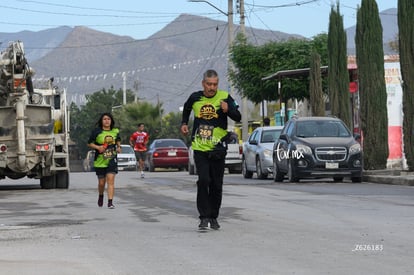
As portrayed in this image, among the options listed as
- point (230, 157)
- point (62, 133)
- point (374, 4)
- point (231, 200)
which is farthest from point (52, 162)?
point (230, 157)

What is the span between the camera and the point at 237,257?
10.2 meters

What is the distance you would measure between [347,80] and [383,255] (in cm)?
2779

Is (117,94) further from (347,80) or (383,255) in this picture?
(383,255)

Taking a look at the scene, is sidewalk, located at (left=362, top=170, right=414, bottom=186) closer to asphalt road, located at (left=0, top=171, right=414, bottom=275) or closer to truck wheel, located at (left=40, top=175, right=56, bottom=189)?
asphalt road, located at (left=0, top=171, right=414, bottom=275)

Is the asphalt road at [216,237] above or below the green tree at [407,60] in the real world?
below

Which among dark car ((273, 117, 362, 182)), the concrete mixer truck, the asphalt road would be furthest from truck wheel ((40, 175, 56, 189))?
the asphalt road

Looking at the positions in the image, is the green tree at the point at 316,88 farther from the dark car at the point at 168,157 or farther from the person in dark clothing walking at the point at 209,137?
the person in dark clothing walking at the point at 209,137

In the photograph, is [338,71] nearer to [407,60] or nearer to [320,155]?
[407,60]

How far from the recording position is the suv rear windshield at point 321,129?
28.3m

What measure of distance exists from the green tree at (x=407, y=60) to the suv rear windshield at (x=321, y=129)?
1.79 meters

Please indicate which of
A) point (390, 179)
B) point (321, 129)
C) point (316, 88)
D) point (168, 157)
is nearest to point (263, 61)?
point (168, 157)

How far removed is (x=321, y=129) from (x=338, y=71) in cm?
951

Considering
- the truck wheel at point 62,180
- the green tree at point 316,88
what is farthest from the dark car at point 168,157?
the truck wheel at point 62,180

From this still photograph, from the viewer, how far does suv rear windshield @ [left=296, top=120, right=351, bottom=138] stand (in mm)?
28312
